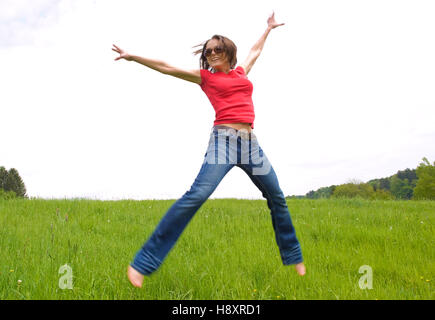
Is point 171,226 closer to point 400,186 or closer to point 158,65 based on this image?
point 158,65

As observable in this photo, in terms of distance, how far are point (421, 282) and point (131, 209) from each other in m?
6.60

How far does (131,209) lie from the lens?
8938mm

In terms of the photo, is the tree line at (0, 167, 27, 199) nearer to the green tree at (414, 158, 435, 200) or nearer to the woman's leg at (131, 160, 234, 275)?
the woman's leg at (131, 160, 234, 275)

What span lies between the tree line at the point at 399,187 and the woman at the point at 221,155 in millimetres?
9100

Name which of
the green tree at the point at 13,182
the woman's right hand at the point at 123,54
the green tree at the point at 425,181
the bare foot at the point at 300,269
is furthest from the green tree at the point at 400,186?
the woman's right hand at the point at 123,54

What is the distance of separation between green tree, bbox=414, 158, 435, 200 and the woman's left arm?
4214 centimetres

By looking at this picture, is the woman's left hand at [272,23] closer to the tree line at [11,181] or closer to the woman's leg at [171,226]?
the woman's leg at [171,226]

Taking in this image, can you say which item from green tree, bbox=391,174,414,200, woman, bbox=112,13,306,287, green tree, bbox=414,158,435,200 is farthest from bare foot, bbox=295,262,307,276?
green tree, bbox=391,174,414,200

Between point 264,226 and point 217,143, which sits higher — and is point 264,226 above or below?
below

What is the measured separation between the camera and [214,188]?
11.3ft

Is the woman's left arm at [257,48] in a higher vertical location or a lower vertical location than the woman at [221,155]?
higher

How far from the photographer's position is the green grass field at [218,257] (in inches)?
148
